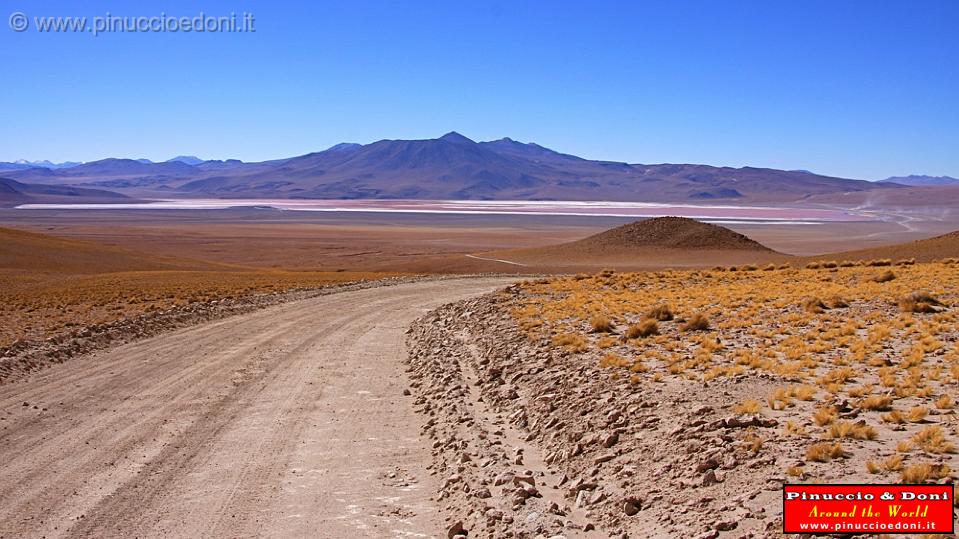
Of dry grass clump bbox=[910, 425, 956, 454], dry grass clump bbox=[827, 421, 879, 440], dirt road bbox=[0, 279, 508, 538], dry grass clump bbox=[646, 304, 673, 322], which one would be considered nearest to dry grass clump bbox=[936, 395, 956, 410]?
dry grass clump bbox=[910, 425, 956, 454]

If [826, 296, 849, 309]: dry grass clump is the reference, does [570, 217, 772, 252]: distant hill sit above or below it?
below

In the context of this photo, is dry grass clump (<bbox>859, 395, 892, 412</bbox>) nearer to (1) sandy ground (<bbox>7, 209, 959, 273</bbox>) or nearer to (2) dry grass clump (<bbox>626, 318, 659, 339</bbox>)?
A: (2) dry grass clump (<bbox>626, 318, 659, 339</bbox>)

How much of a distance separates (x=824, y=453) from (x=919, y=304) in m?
9.28

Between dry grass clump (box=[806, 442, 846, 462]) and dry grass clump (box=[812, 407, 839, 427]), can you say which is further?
dry grass clump (box=[812, 407, 839, 427])

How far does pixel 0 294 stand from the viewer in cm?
2706

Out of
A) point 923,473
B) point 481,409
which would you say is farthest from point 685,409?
point 481,409

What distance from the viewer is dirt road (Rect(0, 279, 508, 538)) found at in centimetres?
791

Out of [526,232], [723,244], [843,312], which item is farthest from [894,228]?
[843,312]

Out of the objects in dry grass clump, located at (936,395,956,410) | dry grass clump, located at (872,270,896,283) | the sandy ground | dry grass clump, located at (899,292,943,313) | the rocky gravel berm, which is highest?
dry grass clump, located at (899,292,943,313)

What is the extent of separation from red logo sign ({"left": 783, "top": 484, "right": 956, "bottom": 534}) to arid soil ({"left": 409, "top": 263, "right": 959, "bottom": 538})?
203mm

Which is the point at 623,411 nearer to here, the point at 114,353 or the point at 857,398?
the point at 857,398

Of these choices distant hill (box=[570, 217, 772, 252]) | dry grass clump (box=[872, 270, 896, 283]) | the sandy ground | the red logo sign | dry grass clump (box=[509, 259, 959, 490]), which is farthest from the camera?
the sandy ground

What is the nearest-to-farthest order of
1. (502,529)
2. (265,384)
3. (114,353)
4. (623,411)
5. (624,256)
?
(502,529), (623,411), (265,384), (114,353), (624,256)

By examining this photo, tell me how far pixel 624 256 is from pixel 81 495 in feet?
175
